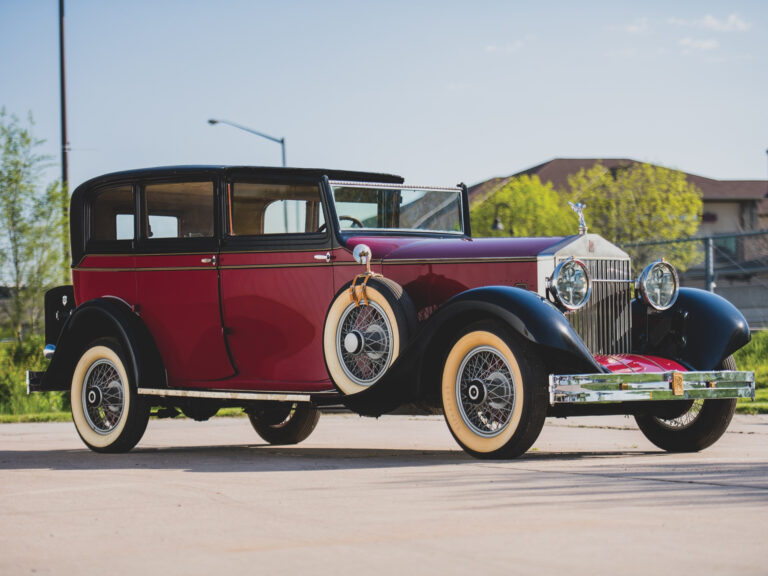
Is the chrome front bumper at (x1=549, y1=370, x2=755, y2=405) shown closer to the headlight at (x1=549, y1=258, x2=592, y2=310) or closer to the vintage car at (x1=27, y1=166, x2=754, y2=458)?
the vintage car at (x1=27, y1=166, x2=754, y2=458)

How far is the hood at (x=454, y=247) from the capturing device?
8.32 meters

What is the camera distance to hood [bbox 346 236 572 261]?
8.32 m

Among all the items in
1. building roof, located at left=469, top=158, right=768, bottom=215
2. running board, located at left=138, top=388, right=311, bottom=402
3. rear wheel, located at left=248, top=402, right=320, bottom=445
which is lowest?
rear wheel, located at left=248, top=402, right=320, bottom=445

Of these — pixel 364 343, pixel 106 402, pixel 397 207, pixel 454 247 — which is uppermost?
pixel 397 207

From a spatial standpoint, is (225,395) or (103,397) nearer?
(225,395)

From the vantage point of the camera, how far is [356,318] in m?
8.52

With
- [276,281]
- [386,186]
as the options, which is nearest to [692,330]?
[386,186]

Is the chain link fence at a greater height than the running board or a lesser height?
greater

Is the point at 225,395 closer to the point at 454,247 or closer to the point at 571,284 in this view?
the point at 454,247

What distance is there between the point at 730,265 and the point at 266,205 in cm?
3255

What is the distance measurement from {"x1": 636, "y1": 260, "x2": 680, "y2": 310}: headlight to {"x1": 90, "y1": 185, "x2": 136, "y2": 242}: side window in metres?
4.18

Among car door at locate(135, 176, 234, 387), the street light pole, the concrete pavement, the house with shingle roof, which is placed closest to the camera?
the concrete pavement

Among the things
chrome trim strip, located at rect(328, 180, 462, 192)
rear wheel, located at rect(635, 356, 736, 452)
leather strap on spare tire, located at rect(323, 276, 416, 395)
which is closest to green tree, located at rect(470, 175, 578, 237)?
chrome trim strip, located at rect(328, 180, 462, 192)

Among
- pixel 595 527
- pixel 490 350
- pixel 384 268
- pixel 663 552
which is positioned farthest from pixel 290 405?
pixel 663 552
